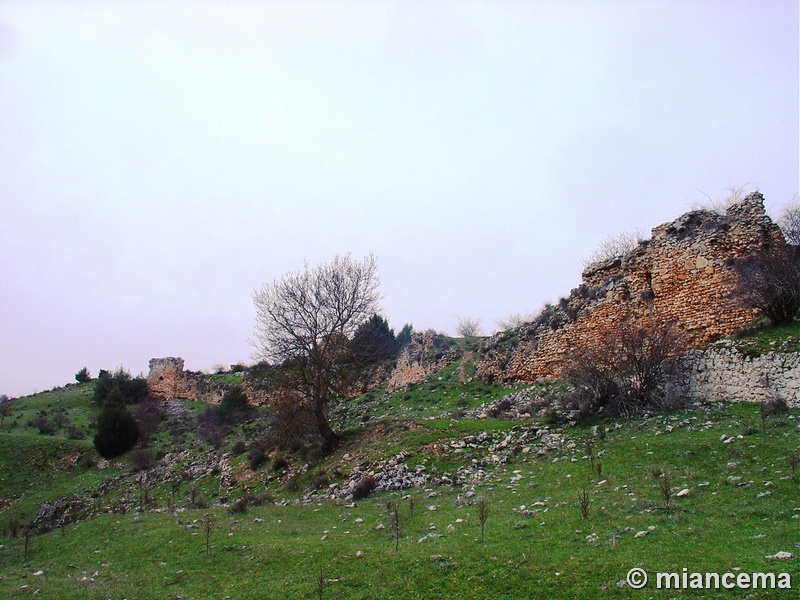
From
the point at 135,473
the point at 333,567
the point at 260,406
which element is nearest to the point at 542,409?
the point at 333,567

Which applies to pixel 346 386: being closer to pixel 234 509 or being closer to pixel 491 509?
pixel 234 509

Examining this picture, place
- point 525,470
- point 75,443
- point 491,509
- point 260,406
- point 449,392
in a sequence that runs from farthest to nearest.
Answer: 1. point 260,406
2. point 75,443
3. point 449,392
4. point 525,470
5. point 491,509

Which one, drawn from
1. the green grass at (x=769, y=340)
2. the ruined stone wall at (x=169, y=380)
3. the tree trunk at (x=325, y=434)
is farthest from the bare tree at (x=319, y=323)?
the ruined stone wall at (x=169, y=380)

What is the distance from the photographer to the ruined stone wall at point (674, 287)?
57.7 feet

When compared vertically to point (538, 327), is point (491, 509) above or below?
below

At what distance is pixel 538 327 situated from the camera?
984 inches

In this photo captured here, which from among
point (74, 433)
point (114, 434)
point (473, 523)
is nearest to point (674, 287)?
point (473, 523)

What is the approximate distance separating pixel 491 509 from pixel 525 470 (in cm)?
300

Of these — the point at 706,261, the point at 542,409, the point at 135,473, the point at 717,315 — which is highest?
the point at 706,261

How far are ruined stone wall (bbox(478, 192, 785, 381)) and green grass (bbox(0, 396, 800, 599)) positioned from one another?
568cm

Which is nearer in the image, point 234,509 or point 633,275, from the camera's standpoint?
point 234,509

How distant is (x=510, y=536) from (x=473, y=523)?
1209 mm

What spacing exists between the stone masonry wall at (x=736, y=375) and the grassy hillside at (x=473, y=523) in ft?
2.44

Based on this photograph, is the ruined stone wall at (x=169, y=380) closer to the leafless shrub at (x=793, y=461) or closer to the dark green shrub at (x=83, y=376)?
the dark green shrub at (x=83, y=376)
